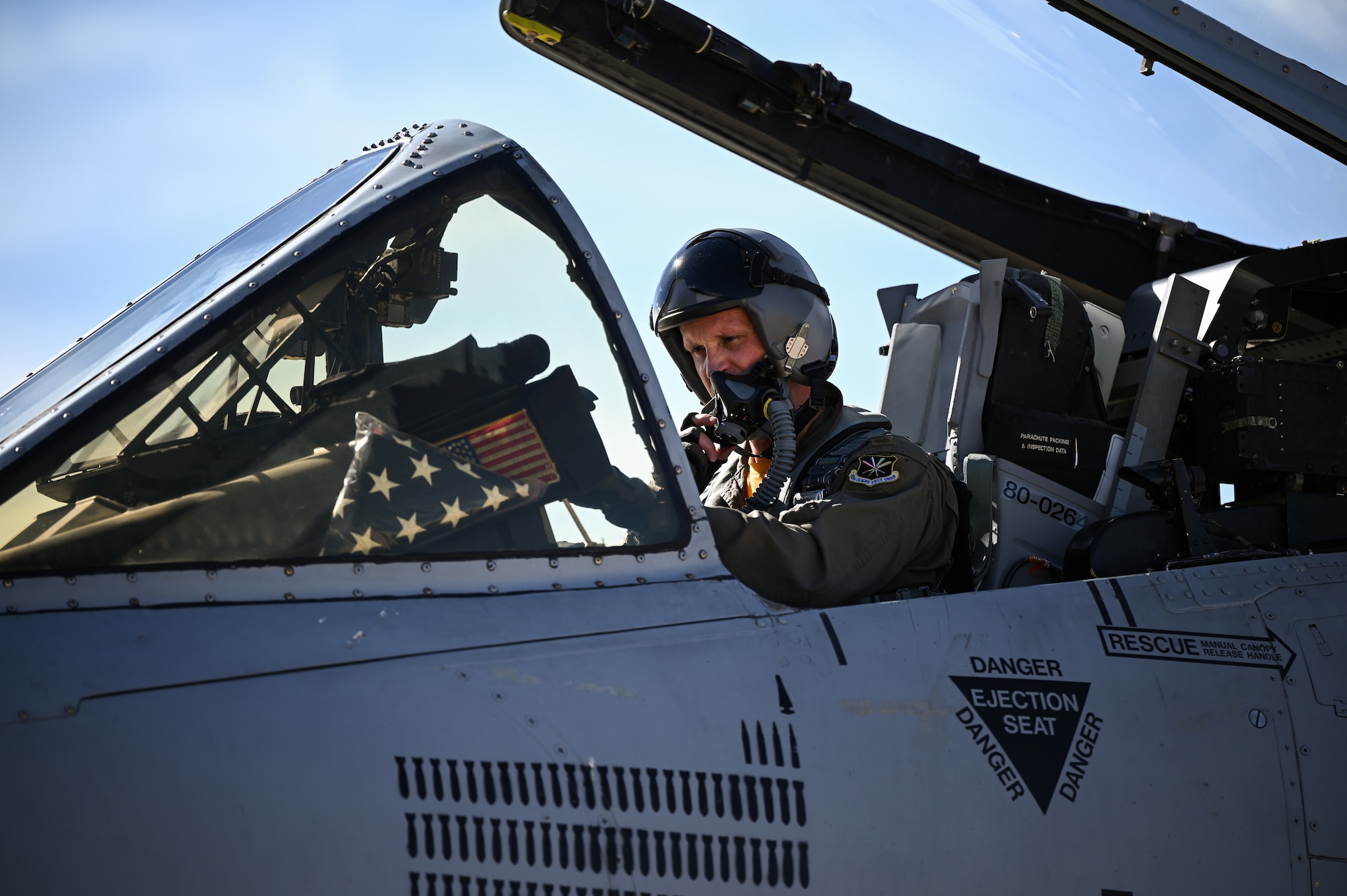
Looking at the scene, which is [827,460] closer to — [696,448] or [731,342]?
[731,342]

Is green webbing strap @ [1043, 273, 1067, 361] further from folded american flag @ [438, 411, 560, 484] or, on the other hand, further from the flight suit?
folded american flag @ [438, 411, 560, 484]

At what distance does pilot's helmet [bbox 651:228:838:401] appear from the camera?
265 centimetres

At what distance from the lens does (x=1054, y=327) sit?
10.0 ft

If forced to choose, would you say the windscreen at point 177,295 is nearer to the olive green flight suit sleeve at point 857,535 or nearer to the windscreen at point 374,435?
the windscreen at point 374,435

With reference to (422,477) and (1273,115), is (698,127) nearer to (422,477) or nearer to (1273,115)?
(1273,115)

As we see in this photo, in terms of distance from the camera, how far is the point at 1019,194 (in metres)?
4.17

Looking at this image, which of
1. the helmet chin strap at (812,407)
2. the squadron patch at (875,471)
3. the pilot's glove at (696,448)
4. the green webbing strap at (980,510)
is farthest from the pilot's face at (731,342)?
the green webbing strap at (980,510)

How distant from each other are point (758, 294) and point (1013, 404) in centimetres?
89

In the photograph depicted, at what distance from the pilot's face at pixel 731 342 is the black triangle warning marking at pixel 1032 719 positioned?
3.82ft

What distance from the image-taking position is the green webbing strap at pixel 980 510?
2615 millimetres

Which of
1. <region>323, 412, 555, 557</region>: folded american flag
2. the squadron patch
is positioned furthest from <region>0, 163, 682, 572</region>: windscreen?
the squadron patch

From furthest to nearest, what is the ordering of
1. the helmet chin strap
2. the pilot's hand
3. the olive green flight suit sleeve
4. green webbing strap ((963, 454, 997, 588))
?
the pilot's hand, the helmet chin strap, green webbing strap ((963, 454, 997, 588)), the olive green flight suit sleeve

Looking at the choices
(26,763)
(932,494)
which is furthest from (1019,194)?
(26,763)

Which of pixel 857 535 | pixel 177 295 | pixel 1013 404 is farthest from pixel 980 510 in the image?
pixel 177 295
